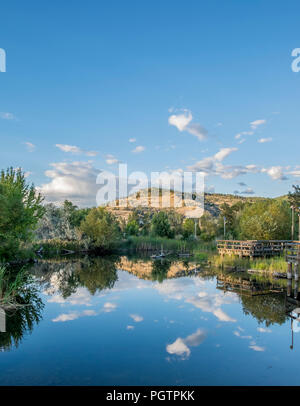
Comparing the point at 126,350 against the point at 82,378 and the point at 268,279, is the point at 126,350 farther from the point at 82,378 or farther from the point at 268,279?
the point at 268,279

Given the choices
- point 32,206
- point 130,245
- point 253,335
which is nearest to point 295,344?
point 253,335

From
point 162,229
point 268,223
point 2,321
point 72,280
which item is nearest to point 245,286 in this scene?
point 72,280

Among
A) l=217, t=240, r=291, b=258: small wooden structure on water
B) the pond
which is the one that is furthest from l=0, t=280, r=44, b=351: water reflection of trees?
l=217, t=240, r=291, b=258: small wooden structure on water

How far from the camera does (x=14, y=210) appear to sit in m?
17.2

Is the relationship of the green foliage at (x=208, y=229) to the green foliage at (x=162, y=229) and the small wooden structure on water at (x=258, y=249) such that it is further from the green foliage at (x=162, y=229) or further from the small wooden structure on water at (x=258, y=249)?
the small wooden structure on water at (x=258, y=249)

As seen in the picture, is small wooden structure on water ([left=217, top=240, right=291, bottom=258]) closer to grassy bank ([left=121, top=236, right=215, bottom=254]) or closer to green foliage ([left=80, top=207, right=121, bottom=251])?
grassy bank ([left=121, top=236, right=215, bottom=254])

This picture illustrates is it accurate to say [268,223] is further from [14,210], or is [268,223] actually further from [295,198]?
[14,210]

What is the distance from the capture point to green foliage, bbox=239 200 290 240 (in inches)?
1120

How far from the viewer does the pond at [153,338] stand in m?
6.21

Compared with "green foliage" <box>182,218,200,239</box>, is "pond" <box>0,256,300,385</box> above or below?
below

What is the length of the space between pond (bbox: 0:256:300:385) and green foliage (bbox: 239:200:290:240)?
1443 centimetres

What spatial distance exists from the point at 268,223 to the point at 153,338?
23495mm

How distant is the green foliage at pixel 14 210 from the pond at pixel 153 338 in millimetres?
4818

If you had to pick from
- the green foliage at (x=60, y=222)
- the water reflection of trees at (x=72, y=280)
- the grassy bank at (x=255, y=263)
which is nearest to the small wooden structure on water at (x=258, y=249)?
the grassy bank at (x=255, y=263)
